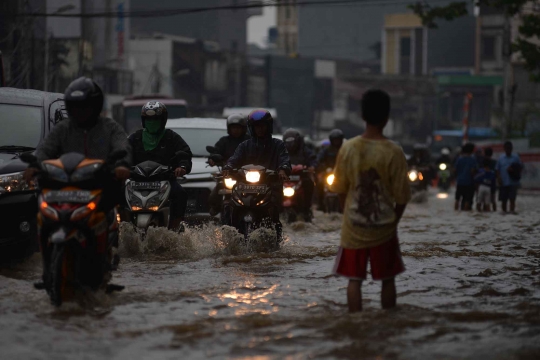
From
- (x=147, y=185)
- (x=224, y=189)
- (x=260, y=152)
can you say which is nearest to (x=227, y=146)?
(x=224, y=189)

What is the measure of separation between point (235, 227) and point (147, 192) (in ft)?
4.44

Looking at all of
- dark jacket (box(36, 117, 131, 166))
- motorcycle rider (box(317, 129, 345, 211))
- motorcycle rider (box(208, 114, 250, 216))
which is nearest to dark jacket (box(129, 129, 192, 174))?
motorcycle rider (box(208, 114, 250, 216))

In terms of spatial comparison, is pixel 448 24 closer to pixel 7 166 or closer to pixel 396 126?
pixel 396 126

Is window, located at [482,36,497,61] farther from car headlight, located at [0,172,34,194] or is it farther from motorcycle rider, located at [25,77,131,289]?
motorcycle rider, located at [25,77,131,289]

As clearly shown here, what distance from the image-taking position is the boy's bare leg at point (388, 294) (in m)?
7.47

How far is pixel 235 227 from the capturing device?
11.8 meters

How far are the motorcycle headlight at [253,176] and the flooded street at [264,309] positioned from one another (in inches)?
25.1

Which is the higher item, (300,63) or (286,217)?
(300,63)

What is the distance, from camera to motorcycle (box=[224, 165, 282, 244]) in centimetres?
1162

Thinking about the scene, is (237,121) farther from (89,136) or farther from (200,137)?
(89,136)

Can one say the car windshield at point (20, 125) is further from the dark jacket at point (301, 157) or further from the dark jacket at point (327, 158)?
the dark jacket at point (327, 158)

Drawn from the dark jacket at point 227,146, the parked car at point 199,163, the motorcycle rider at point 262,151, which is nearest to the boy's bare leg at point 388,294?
the motorcycle rider at point 262,151

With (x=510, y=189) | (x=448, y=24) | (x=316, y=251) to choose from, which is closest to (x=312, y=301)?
(x=316, y=251)

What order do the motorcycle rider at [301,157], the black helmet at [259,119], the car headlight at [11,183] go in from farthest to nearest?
the motorcycle rider at [301,157] < the black helmet at [259,119] < the car headlight at [11,183]
